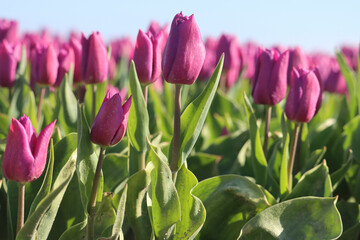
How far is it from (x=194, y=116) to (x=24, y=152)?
1.35 ft

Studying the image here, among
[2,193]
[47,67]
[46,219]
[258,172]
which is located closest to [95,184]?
[46,219]

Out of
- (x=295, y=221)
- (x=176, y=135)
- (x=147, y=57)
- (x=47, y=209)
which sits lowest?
(x=295, y=221)

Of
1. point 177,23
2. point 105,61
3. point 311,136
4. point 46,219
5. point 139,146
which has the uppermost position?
point 177,23

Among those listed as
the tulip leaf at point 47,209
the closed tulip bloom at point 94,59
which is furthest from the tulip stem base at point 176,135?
→ the closed tulip bloom at point 94,59

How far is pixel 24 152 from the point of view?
1008 mm

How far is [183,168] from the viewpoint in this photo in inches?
48.6

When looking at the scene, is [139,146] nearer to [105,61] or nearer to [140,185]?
[140,185]

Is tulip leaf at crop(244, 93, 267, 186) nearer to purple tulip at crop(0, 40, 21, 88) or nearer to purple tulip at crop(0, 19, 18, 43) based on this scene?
purple tulip at crop(0, 40, 21, 88)

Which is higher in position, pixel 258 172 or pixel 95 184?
pixel 95 184

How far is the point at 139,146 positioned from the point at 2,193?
0.42m

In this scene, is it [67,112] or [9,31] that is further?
[9,31]

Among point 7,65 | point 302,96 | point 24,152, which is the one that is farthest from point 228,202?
point 7,65

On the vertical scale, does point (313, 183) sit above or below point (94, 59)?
below

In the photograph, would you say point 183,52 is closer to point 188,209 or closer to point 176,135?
point 176,135
